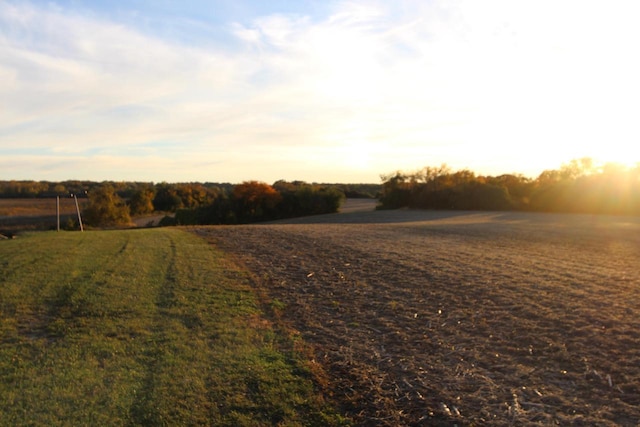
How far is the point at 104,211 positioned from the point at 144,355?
38.9m

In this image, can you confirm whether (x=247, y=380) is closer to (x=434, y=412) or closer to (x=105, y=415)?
(x=105, y=415)

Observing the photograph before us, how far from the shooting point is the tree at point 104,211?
41812 mm

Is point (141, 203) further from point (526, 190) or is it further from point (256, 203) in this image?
point (526, 190)

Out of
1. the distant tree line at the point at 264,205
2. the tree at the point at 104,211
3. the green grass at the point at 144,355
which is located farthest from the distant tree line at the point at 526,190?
the green grass at the point at 144,355

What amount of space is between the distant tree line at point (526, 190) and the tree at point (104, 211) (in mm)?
21179

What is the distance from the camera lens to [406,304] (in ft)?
28.3

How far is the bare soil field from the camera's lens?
4852mm

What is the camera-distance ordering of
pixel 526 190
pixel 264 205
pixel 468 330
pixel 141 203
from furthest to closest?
pixel 141 203 → pixel 264 205 → pixel 526 190 → pixel 468 330

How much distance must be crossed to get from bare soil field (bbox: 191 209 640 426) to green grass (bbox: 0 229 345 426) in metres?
0.51

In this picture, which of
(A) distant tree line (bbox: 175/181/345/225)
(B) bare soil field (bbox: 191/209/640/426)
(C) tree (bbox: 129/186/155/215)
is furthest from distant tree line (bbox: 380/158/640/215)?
(C) tree (bbox: 129/186/155/215)

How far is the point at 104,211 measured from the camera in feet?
138

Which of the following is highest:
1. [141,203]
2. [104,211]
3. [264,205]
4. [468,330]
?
[264,205]

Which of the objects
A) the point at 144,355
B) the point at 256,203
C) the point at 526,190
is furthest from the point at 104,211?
the point at 144,355

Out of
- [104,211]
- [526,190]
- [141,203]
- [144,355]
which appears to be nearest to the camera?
[144,355]
